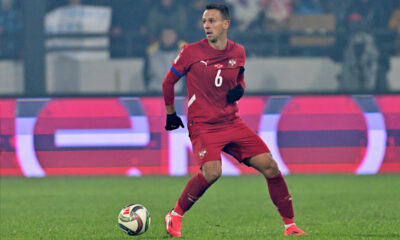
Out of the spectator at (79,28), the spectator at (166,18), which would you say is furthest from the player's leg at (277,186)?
the spectator at (166,18)

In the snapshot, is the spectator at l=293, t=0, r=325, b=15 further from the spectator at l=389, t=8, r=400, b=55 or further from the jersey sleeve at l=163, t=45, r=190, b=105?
the jersey sleeve at l=163, t=45, r=190, b=105

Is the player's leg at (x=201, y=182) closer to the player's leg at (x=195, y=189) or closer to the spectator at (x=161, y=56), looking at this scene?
the player's leg at (x=195, y=189)

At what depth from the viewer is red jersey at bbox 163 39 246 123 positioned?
19.7 feet

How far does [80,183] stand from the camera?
10.4 metres

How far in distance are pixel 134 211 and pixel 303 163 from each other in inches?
210

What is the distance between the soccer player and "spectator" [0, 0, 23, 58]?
19.4ft

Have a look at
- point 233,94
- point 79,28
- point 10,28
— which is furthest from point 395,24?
point 233,94

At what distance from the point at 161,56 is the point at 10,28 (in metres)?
2.07

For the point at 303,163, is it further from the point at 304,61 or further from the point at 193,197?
the point at 193,197

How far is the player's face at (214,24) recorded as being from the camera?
599 centimetres

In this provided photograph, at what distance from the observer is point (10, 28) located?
38.0 feet

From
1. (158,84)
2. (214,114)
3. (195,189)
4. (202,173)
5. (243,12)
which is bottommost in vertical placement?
(158,84)

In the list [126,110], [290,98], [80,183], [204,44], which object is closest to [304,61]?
[290,98]

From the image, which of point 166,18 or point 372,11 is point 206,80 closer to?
point 166,18
